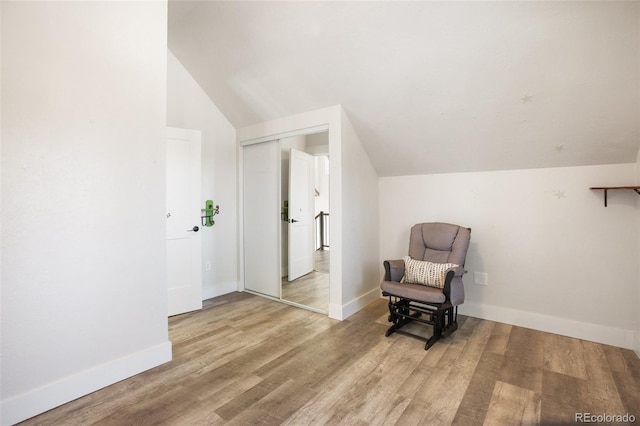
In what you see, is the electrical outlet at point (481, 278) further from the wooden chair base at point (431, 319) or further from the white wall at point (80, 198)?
the white wall at point (80, 198)

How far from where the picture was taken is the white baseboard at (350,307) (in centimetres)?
309

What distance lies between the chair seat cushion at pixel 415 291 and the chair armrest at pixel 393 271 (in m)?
0.11

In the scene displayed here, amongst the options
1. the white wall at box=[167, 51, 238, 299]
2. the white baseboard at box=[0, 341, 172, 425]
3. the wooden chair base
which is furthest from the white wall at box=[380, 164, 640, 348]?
the white baseboard at box=[0, 341, 172, 425]

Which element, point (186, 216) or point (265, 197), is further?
point (265, 197)

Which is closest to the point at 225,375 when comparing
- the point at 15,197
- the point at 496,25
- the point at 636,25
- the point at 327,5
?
the point at 15,197

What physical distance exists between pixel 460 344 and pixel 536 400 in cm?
74

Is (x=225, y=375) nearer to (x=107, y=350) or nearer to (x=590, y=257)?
(x=107, y=350)

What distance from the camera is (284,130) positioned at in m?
3.53

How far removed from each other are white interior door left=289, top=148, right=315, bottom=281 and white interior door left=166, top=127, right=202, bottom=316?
1291 millimetres

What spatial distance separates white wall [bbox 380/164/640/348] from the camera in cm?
253

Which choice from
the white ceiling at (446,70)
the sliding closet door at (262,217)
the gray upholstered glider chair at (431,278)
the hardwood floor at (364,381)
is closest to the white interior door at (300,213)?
the sliding closet door at (262,217)

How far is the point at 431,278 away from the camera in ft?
9.02

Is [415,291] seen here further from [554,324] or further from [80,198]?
[80,198]

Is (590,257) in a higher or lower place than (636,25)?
lower
